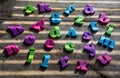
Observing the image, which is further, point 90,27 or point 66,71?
point 90,27

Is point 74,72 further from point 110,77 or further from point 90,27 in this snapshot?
point 90,27

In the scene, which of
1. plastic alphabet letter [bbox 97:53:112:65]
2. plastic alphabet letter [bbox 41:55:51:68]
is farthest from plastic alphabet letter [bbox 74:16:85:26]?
plastic alphabet letter [bbox 41:55:51:68]

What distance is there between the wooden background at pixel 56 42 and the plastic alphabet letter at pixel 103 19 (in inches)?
4.1

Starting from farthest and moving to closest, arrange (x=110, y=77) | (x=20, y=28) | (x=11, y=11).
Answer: (x=11, y=11)
(x=20, y=28)
(x=110, y=77)

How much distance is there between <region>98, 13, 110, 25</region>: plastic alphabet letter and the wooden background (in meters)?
0.10

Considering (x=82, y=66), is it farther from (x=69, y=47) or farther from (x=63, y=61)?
(x=69, y=47)

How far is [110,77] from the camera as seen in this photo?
15.7 ft

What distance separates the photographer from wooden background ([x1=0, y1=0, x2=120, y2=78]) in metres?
4.79

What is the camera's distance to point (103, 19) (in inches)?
222

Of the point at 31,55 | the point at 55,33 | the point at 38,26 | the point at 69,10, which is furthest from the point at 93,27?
the point at 31,55

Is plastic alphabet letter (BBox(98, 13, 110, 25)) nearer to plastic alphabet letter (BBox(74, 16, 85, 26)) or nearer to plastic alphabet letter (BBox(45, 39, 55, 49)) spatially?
plastic alphabet letter (BBox(74, 16, 85, 26))

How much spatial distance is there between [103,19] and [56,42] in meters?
1.27

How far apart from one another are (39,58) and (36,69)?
0.85 feet

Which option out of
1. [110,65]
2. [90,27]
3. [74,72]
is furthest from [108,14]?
[74,72]
